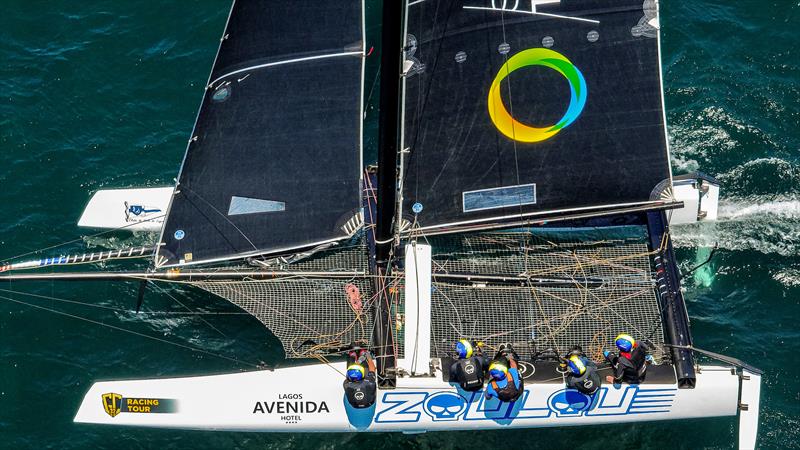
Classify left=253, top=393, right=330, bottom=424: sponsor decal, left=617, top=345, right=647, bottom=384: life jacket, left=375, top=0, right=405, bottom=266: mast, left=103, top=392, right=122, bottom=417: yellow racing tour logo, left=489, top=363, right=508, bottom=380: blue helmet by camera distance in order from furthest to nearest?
left=103, top=392, right=122, bottom=417: yellow racing tour logo, left=253, top=393, right=330, bottom=424: sponsor decal, left=617, top=345, right=647, bottom=384: life jacket, left=489, top=363, right=508, bottom=380: blue helmet, left=375, top=0, right=405, bottom=266: mast

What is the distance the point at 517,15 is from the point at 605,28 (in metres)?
1.34

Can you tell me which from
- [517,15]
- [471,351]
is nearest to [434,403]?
[471,351]

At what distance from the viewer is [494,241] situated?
18484 millimetres

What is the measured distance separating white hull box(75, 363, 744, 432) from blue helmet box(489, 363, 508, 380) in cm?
66

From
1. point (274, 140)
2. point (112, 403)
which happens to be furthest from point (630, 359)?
point (112, 403)

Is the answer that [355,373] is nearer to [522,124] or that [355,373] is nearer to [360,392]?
[360,392]

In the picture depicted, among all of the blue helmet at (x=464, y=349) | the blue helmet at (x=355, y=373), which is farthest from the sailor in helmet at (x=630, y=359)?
the blue helmet at (x=355, y=373)

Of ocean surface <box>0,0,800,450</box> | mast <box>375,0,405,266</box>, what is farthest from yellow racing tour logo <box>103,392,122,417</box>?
mast <box>375,0,405,266</box>

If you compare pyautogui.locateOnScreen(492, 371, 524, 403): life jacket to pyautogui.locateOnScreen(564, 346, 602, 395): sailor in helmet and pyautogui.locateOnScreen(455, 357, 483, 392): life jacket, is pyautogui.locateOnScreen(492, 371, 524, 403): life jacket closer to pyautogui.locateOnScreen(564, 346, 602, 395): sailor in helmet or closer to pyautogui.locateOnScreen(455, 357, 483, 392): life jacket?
pyautogui.locateOnScreen(455, 357, 483, 392): life jacket

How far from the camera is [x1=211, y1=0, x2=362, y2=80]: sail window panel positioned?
16250 millimetres

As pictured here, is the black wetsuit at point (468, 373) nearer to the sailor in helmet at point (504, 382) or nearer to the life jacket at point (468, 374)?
the life jacket at point (468, 374)

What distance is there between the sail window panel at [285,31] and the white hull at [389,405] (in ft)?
16.4

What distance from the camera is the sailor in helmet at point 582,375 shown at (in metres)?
16.0

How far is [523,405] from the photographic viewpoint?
16500 millimetres
